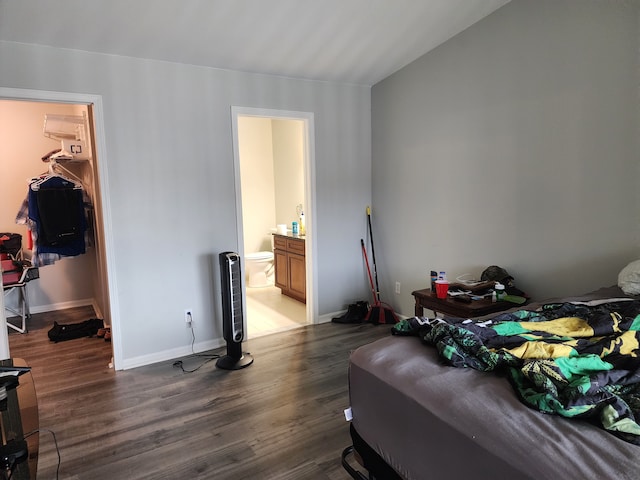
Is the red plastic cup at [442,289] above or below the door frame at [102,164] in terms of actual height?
below

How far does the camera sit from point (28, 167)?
4684 mm

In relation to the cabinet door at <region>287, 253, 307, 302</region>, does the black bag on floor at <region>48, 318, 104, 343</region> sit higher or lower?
lower

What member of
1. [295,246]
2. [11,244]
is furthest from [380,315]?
[11,244]

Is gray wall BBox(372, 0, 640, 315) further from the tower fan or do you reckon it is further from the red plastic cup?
the tower fan

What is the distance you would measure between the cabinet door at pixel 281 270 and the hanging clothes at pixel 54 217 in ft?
7.47

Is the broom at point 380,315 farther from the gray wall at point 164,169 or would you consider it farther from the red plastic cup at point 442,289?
the gray wall at point 164,169

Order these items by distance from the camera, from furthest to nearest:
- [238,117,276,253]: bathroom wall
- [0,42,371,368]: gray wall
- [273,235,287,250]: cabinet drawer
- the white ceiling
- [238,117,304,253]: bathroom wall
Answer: [238,117,276,253]: bathroom wall
[238,117,304,253]: bathroom wall
[273,235,287,250]: cabinet drawer
[0,42,371,368]: gray wall
the white ceiling

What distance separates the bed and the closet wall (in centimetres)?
414

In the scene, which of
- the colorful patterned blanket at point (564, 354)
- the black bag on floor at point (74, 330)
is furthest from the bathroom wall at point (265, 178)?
the colorful patterned blanket at point (564, 354)

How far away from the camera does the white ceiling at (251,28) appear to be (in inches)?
99.8

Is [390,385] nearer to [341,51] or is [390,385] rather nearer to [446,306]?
[446,306]

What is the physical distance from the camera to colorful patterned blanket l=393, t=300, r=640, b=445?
1.12m

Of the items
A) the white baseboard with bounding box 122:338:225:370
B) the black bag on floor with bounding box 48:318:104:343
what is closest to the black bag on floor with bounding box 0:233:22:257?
the black bag on floor with bounding box 48:318:104:343

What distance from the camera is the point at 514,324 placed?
1.75 metres
